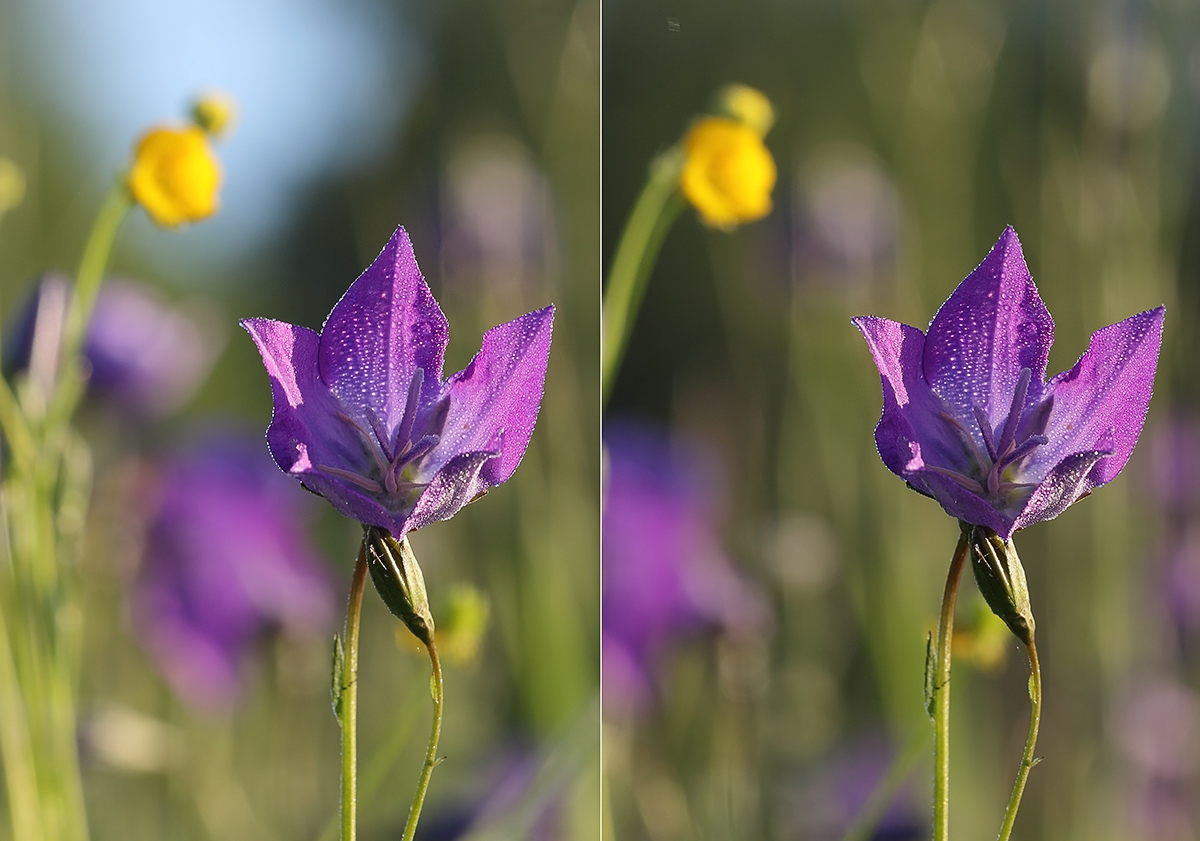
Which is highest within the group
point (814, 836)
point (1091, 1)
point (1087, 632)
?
point (1091, 1)

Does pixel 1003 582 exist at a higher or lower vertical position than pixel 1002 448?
lower

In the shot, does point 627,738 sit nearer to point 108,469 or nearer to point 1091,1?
point 108,469

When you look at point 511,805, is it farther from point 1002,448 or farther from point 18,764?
point 1002,448

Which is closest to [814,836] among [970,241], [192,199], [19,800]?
[970,241]

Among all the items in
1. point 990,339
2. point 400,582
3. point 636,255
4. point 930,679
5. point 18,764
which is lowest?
point 18,764

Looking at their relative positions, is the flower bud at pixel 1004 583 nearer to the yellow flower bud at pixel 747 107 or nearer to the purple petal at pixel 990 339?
the purple petal at pixel 990 339

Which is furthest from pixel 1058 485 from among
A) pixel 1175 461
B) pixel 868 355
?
pixel 1175 461

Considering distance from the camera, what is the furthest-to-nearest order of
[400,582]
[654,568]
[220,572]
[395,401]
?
[654,568]
[220,572]
[395,401]
[400,582]

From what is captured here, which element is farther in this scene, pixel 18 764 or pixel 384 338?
pixel 18 764
